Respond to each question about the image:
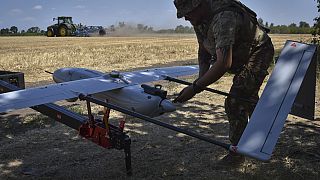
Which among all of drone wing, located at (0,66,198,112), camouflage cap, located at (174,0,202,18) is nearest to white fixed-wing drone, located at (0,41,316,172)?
drone wing, located at (0,66,198,112)

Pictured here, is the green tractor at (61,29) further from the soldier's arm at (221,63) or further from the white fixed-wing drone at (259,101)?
the soldier's arm at (221,63)

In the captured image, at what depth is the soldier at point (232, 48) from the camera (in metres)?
3.77

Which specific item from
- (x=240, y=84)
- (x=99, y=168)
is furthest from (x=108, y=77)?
(x=240, y=84)

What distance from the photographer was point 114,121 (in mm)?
7410

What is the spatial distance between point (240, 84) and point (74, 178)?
238 cm

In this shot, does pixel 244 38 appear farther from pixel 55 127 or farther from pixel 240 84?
pixel 55 127

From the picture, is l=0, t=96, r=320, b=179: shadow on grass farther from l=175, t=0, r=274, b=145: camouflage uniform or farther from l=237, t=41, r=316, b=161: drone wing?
l=237, t=41, r=316, b=161: drone wing

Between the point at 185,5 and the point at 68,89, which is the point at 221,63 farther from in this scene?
the point at 68,89

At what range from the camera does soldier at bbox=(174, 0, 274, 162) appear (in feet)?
12.4

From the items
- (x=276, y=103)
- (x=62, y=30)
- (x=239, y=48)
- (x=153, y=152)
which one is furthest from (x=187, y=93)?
(x=62, y=30)

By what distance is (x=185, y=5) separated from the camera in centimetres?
394

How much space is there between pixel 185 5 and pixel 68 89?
5.13 ft

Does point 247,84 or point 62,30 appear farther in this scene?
point 62,30

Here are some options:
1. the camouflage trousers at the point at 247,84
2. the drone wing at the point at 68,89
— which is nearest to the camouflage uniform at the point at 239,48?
the camouflage trousers at the point at 247,84
